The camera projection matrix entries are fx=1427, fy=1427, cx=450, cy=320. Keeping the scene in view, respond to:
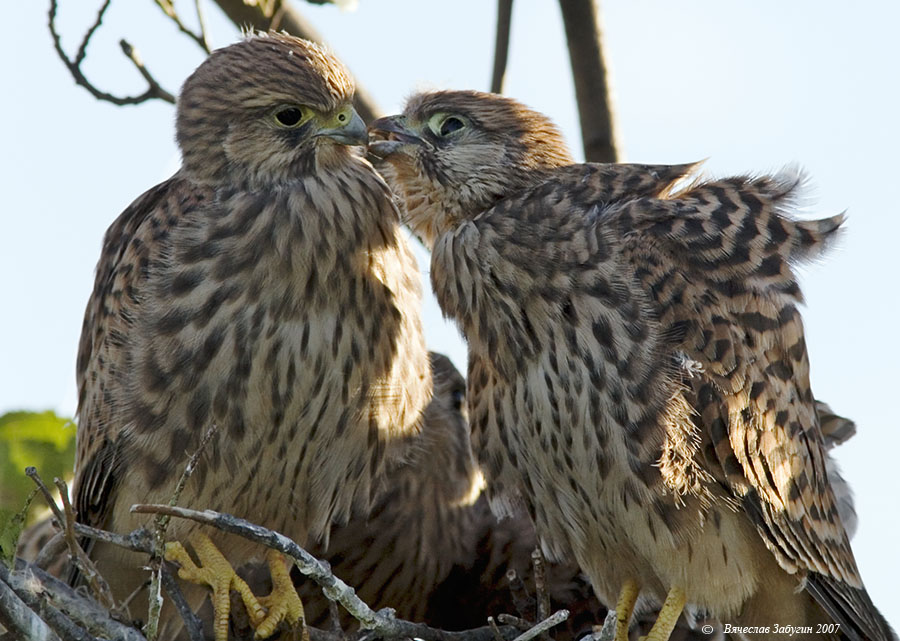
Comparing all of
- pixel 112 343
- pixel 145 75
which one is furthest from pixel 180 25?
pixel 112 343

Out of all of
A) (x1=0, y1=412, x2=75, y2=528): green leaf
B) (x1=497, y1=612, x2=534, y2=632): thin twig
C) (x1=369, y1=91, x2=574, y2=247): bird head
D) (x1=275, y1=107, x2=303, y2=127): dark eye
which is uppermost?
(x1=275, y1=107, x2=303, y2=127): dark eye

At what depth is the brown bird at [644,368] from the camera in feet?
12.6

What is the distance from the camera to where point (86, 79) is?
4.82m

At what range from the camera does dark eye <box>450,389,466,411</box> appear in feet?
16.8

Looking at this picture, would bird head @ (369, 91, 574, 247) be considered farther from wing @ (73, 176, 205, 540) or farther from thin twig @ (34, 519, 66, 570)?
thin twig @ (34, 519, 66, 570)

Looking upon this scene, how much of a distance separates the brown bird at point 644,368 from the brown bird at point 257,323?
0.24m

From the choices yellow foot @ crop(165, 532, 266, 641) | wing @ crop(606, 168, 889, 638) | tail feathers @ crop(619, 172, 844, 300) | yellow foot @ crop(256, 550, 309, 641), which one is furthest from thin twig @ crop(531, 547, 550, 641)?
tail feathers @ crop(619, 172, 844, 300)

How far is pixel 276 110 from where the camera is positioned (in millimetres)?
4188

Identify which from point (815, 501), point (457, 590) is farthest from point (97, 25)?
point (815, 501)

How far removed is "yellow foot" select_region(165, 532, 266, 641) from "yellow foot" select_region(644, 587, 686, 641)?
1.15m

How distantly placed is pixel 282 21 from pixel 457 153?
1168 mm

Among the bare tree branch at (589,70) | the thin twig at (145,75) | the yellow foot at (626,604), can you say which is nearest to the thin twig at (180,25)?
the thin twig at (145,75)

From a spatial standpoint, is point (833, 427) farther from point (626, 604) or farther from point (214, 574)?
point (214, 574)

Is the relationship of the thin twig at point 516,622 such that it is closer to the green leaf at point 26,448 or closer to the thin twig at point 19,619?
the thin twig at point 19,619
